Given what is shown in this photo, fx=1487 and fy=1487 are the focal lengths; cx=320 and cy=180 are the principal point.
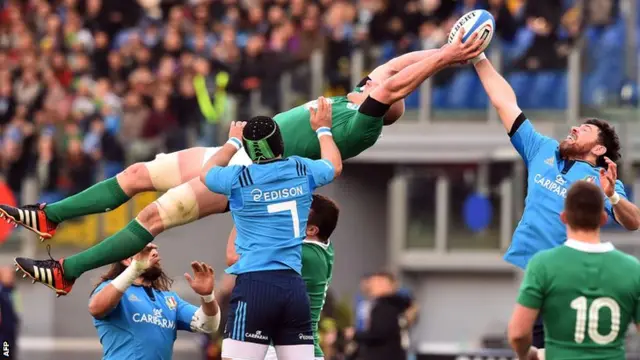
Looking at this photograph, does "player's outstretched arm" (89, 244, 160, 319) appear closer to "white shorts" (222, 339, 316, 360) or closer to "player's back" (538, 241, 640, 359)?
"white shorts" (222, 339, 316, 360)

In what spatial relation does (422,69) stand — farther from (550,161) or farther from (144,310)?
(144,310)

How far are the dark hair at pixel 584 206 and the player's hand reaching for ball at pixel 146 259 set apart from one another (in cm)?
266

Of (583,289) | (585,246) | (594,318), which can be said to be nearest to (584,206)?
(585,246)

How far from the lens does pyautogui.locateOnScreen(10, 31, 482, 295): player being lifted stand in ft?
28.6

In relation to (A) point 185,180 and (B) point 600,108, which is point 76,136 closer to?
(B) point 600,108

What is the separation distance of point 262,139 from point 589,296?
207 cm

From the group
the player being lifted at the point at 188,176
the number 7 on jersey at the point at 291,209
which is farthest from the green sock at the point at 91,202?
the number 7 on jersey at the point at 291,209

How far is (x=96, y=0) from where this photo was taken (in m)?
19.9

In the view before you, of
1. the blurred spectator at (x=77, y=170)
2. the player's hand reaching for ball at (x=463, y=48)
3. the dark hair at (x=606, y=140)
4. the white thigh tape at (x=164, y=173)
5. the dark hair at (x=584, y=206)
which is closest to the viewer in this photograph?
the dark hair at (x=584, y=206)

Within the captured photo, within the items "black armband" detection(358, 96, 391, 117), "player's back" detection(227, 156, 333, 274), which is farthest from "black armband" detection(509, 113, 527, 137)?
"player's back" detection(227, 156, 333, 274)

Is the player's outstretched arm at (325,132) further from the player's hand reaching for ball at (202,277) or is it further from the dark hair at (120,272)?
the dark hair at (120,272)

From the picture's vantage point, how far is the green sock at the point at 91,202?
356 inches

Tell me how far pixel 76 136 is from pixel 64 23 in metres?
2.38

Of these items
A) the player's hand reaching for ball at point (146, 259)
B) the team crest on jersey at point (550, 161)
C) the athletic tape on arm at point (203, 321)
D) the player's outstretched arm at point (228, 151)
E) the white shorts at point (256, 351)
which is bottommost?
the white shorts at point (256, 351)
